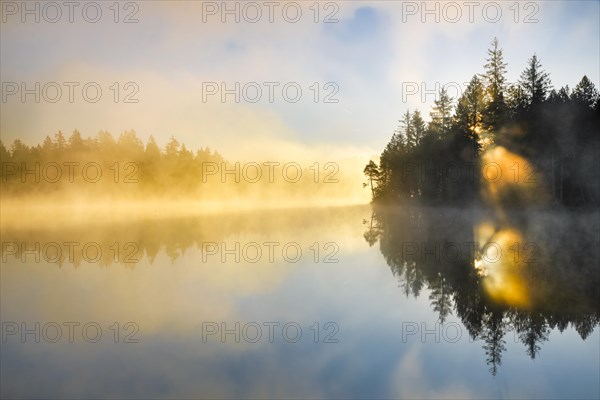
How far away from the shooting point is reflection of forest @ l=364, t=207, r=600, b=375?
9734 mm

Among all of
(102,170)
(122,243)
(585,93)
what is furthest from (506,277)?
(102,170)

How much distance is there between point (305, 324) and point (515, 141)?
40150 mm

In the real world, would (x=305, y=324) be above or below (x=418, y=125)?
below

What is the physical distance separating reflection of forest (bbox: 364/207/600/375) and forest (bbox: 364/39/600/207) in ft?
39.9

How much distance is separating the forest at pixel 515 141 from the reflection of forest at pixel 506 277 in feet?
39.9

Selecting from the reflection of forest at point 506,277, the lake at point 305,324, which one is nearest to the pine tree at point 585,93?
the reflection of forest at point 506,277

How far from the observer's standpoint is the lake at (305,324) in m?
7.20

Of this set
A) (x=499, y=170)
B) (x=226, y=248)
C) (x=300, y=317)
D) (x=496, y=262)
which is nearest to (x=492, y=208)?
(x=499, y=170)

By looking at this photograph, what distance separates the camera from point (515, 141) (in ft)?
136

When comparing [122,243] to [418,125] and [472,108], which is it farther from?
[418,125]

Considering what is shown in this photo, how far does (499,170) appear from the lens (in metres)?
43.1

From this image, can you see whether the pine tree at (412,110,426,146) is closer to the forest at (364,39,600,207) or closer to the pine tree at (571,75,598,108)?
the forest at (364,39,600,207)

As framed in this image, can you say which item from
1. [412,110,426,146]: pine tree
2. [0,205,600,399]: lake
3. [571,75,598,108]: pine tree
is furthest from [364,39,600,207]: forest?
[0,205,600,399]: lake

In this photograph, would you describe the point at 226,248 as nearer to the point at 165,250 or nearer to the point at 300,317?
the point at 165,250
